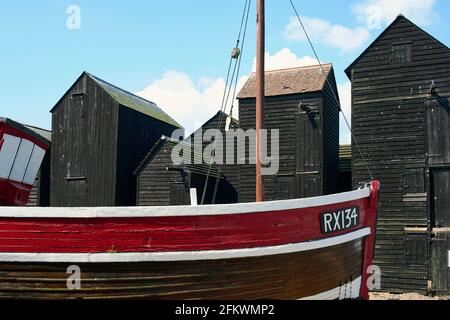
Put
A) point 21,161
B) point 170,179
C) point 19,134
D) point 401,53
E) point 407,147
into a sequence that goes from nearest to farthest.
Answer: point 19,134
point 21,161
point 407,147
point 401,53
point 170,179

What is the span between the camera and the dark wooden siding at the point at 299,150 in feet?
62.6

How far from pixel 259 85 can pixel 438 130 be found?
33.9 ft

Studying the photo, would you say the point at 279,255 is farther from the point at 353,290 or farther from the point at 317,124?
the point at 317,124

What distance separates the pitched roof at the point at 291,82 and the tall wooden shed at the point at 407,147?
2009 millimetres

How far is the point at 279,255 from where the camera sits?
684cm

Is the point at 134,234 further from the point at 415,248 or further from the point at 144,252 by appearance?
the point at 415,248

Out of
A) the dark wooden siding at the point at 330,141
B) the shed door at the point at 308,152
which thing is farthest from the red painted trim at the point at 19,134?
→ the dark wooden siding at the point at 330,141

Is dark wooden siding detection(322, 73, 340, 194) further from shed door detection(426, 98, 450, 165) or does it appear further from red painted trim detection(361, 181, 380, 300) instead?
red painted trim detection(361, 181, 380, 300)

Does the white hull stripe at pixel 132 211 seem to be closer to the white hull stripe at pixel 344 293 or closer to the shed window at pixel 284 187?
the white hull stripe at pixel 344 293

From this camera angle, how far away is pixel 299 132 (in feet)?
64.3

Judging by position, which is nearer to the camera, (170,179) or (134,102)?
(170,179)

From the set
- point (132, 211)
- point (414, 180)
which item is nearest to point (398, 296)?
point (414, 180)
